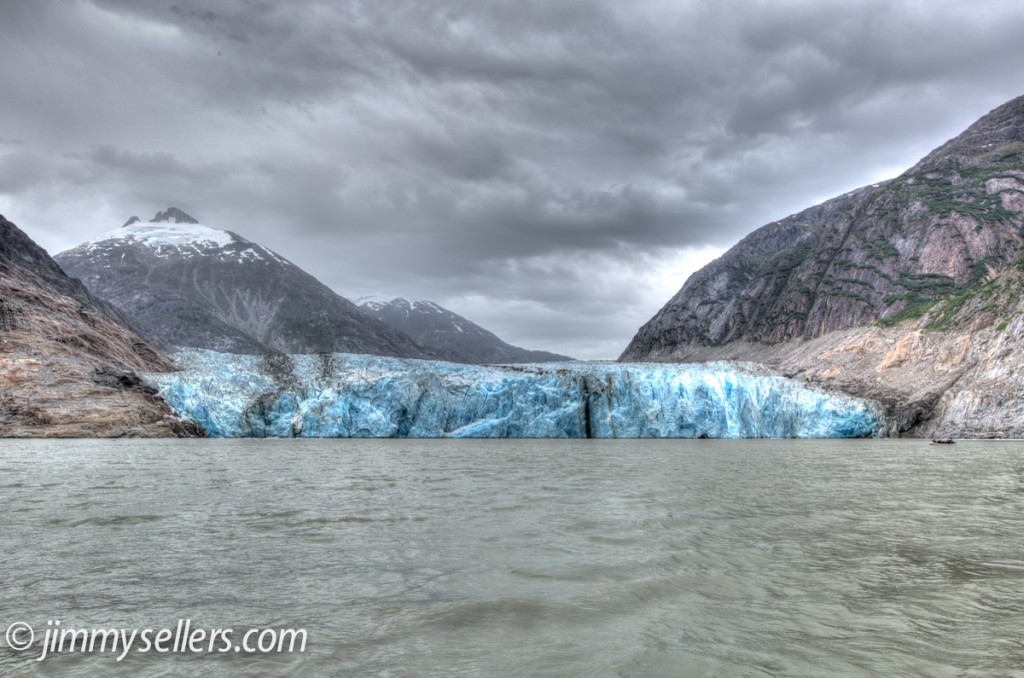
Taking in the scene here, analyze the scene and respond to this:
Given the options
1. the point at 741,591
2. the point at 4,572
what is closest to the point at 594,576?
the point at 741,591

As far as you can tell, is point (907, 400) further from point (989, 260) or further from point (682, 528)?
point (682, 528)

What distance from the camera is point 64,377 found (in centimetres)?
5506

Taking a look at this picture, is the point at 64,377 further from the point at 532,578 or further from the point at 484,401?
the point at 532,578

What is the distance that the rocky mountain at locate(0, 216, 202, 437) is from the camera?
51.6 metres

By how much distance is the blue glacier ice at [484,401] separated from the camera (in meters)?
56.0

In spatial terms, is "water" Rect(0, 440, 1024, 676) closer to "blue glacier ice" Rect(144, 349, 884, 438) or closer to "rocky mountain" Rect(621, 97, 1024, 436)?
"blue glacier ice" Rect(144, 349, 884, 438)

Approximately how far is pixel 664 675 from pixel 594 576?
326 centimetres

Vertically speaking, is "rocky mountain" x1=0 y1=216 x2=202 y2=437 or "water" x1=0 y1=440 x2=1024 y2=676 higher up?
"rocky mountain" x1=0 y1=216 x2=202 y2=437

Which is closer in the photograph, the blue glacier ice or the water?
the water

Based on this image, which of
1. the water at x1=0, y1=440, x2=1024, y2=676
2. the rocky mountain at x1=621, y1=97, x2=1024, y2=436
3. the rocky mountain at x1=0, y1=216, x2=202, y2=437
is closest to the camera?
the water at x1=0, y1=440, x2=1024, y2=676

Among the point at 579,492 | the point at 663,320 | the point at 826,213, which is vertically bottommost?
the point at 579,492

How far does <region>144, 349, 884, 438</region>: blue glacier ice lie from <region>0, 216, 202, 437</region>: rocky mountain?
2.55 metres

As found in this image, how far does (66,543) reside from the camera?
9.83m

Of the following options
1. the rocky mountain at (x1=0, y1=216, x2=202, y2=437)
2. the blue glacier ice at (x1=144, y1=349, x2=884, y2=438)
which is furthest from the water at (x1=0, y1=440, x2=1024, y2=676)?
the rocky mountain at (x1=0, y1=216, x2=202, y2=437)
